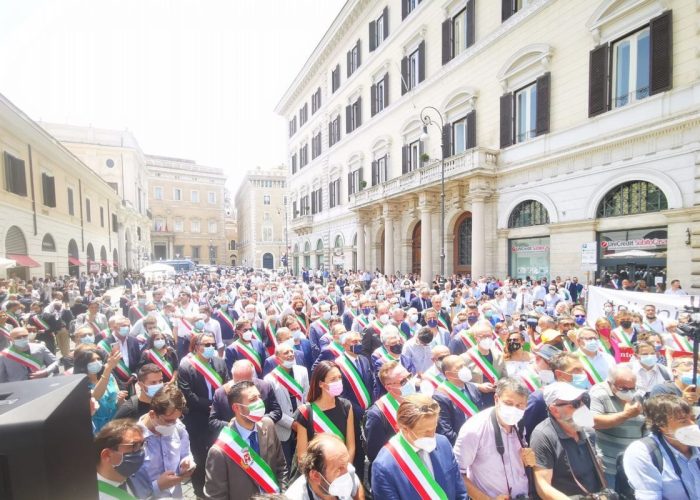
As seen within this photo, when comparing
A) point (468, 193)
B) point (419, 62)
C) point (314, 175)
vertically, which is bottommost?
point (468, 193)

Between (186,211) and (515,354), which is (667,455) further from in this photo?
(186,211)

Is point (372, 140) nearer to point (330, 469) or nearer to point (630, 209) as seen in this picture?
point (630, 209)

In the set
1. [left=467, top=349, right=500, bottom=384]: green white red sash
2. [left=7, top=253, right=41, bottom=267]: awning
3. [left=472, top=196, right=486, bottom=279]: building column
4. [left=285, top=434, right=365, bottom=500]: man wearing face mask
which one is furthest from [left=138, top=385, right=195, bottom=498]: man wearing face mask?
[left=7, top=253, right=41, bottom=267]: awning

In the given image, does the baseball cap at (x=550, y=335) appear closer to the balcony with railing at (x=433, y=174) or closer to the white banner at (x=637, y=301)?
the white banner at (x=637, y=301)

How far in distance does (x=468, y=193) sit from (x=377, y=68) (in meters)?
13.0

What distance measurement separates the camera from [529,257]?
1577 centimetres

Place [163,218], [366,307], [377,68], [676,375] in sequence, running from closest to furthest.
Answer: [676,375], [366,307], [377,68], [163,218]

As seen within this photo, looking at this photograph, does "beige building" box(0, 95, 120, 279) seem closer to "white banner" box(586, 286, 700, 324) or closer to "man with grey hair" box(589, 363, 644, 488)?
"man with grey hair" box(589, 363, 644, 488)

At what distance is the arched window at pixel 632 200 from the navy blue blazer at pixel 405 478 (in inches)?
505

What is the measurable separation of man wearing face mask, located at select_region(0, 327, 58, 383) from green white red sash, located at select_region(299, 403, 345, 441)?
3.93 m

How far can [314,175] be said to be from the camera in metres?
36.4

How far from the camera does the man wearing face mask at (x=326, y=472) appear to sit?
2.07m

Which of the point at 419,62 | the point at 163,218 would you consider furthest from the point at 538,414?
the point at 163,218

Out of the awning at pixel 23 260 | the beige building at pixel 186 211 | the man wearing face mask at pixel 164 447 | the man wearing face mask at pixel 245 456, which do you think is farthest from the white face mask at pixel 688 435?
the beige building at pixel 186 211
